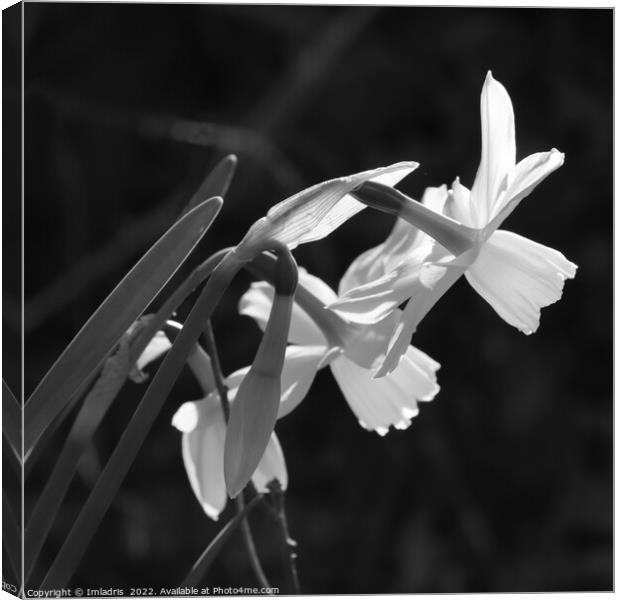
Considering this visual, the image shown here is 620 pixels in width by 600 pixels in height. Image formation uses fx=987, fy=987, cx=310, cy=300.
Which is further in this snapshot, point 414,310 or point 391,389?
point 391,389

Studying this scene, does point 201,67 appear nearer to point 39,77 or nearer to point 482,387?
point 39,77

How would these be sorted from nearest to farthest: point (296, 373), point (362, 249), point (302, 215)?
point (302, 215)
point (296, 373)
point (362, 249)

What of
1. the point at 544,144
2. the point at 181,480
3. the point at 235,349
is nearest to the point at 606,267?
the point at 544,144

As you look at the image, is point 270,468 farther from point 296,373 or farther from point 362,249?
point 362,249

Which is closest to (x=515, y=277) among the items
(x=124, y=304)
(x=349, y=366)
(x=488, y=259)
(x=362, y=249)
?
(x=488, y=259)

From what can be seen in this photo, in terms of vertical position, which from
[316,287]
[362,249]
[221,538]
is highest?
[316,287]

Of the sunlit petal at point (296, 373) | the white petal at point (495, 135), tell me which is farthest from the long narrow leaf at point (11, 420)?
the white petal at point (495, 135)

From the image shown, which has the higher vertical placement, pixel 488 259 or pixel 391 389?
pixel 488 259
